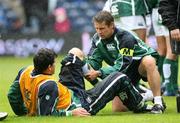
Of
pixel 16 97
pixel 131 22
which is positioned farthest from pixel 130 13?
pixel 16 97

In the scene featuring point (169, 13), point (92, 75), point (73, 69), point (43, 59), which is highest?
point (169, 13)

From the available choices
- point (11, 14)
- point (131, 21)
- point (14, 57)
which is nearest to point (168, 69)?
point (131, 21)

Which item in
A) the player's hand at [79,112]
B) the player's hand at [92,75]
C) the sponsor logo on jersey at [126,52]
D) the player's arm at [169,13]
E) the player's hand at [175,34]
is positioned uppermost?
the player's arm at [169,13]

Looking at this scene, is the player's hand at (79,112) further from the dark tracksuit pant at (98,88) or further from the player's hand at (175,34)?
the player's hand at (175,34)

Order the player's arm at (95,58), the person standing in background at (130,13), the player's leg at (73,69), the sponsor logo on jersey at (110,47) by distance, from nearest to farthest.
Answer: the player's leg at (73,69)
the sponsor logo on jersey at (110,47)
the player's arm at (95,58)
the person standing in background at (130,13)

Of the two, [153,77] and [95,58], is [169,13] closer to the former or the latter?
[153,77]

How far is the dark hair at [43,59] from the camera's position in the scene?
8055mm

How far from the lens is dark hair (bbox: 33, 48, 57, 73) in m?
8.05

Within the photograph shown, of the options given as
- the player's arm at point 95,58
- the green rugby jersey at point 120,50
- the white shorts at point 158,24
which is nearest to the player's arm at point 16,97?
the green rugby jersey at point 120,50

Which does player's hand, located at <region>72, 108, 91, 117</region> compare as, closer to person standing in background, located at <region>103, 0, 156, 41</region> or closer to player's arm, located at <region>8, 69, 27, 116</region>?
player's arm, located at <region>8, 69, 27, 116</region>

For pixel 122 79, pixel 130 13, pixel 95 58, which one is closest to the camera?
pixel 122 79

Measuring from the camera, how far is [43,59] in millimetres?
8047

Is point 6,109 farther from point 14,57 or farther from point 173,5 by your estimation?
point 14,57

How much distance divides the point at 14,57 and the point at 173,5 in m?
12.2
